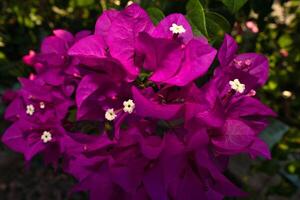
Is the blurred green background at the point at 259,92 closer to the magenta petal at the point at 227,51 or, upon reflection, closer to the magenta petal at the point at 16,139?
the magenta petal at the point at 16,139

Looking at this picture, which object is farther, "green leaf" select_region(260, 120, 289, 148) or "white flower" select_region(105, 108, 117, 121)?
"green leaf" select_region(260, 120, 289, 148)

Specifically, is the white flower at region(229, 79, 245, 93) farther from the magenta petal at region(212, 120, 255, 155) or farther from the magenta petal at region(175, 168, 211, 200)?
the magenta petal at region(175, 168, 211, 200)

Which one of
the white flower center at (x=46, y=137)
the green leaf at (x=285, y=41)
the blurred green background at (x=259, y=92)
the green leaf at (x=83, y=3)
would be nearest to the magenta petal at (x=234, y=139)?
the white flower center at (x=46, y=137)

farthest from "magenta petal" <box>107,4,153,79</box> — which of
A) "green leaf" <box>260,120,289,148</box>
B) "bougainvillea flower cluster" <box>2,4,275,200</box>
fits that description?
"green leaf" <box>260,120,289,148</box>

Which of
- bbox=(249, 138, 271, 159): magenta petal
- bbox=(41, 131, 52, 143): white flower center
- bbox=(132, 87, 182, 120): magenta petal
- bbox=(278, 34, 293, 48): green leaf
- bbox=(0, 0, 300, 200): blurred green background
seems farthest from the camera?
bbox=(278, 34, 293, 48): green leaf

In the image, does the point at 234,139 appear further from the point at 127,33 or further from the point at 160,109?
the point at 127,33

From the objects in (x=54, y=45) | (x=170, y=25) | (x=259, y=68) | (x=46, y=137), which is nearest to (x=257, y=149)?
(x=259, y=68)
